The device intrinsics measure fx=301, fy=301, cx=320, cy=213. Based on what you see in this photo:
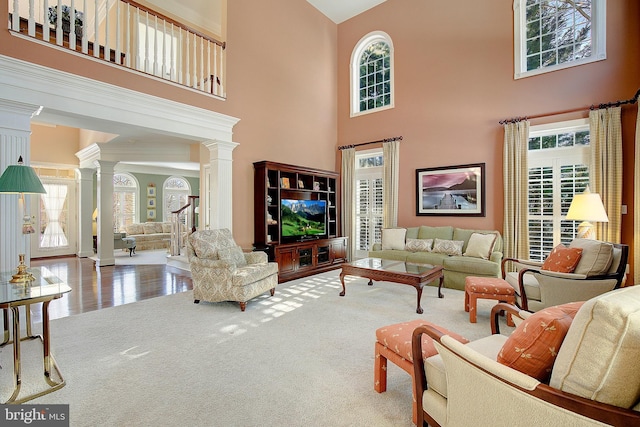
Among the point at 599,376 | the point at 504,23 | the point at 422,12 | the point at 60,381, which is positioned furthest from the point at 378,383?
the point at 422,12

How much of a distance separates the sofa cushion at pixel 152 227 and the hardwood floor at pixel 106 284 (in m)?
2.59

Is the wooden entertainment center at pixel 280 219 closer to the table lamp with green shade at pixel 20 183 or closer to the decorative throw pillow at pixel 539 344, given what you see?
the table lamp with green shade at pixel 20 183

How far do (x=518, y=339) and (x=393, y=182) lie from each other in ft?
17.9

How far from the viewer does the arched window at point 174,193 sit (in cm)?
1177

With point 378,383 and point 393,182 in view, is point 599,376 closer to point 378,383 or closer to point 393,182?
point 378,383

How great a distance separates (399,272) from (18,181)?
4.04 meters

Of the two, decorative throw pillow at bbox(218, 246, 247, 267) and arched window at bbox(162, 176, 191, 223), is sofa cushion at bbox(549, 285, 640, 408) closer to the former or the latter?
decorative throw pillow at bbox(218, 246, 247, 267)

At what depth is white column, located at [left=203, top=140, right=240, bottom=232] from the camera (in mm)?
5176

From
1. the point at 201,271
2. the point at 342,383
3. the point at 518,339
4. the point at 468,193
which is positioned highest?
the point at 468,193

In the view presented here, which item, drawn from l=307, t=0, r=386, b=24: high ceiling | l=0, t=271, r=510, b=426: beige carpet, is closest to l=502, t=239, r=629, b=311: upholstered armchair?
l=0, t=271, r=510, b=426: beige carpet

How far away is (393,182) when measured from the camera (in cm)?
655

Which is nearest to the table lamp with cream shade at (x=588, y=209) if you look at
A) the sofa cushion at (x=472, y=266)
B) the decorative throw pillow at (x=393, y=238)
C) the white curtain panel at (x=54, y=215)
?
the sofa cushion at (x=472, y=266)

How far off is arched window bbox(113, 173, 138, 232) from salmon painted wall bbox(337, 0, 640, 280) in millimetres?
8604

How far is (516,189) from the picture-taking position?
16.8 ft
